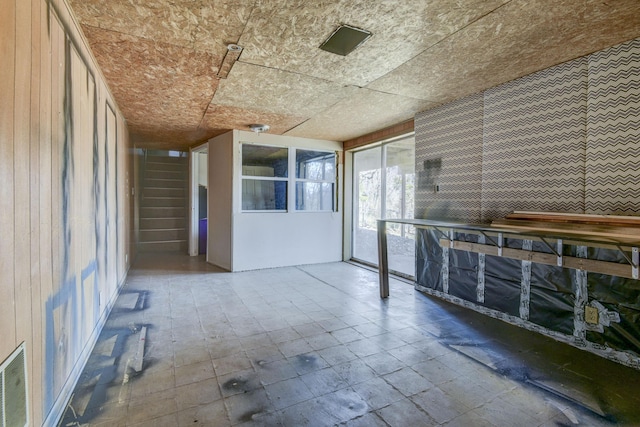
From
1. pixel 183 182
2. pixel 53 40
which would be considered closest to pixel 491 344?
pixel 53 40

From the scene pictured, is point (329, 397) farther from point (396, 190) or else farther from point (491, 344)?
point (396, 190)

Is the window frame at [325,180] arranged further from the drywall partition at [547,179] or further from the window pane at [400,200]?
the drywall partition at [547,179]

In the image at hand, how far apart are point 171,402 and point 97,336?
1.36 metres

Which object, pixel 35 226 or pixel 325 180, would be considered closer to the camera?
pixel 35 226

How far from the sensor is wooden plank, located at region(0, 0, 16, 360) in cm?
116

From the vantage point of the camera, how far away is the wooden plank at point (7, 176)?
116cm

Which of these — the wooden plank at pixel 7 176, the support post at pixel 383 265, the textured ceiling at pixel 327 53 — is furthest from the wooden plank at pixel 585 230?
the wooden plank at pixel 7 176

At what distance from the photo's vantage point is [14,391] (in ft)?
4.08

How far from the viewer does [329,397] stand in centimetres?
193

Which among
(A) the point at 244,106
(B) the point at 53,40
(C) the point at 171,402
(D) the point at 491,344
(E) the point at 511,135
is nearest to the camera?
(B) the point at 53,40

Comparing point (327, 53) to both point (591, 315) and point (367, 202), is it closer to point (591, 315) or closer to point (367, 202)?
point (591, 315)

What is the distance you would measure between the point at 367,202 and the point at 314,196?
108 centimetres

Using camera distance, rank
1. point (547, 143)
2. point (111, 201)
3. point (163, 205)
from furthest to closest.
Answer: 1. point (163, 205)
2. point (111, 201)
3. point (547, 143)

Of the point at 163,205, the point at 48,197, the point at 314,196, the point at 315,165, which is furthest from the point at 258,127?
the point at 163,205
